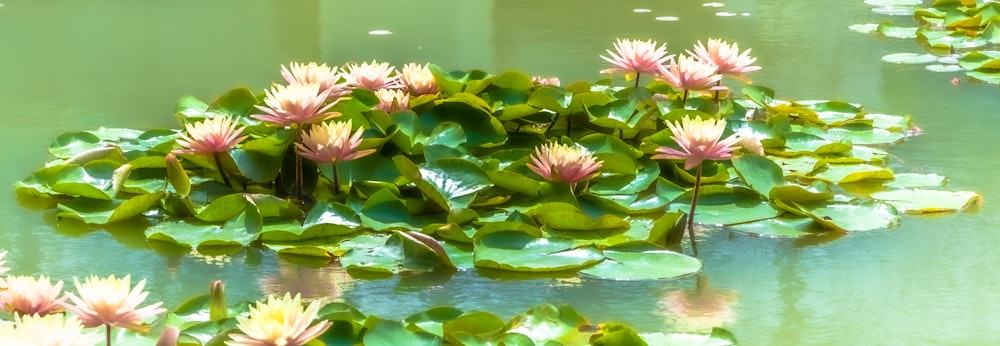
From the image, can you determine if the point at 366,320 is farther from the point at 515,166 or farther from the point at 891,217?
the point at 891,217

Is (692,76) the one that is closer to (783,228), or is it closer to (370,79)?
(783,228)

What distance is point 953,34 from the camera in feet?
12.6

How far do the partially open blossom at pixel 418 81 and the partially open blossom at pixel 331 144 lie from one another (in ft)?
1.43

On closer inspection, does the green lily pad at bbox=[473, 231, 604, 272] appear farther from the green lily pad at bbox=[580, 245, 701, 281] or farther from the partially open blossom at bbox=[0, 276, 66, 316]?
the partially open blossom at bbox=[0, 276, 66, 316]

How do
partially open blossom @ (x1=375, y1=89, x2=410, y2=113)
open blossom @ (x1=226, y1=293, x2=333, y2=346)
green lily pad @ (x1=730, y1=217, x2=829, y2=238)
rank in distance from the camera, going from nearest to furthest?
open blossom @ (x1=226, y1=293, x2=333, y2=346)
green lily pad @ (x1=730, y1=217, x2=829, y2=238)
partially open blossom @ (x1=375, y1=89, x2=410, y2=113)

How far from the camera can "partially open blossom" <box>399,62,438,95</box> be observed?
95.4 inches

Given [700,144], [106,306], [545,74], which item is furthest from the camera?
[545,74]

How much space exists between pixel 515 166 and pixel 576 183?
138 millimetres

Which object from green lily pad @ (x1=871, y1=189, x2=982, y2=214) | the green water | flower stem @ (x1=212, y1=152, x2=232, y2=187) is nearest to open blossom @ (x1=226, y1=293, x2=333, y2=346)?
the green water

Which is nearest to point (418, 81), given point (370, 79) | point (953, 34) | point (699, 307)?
point (370, 79)

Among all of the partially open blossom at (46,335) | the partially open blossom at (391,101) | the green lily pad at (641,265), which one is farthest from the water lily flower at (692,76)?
the partially open blossom at (46,335)

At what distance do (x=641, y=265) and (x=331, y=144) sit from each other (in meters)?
0.55

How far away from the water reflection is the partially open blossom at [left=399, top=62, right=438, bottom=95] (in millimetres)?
871

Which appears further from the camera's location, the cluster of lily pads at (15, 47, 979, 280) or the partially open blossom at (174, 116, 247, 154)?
the partially open blossom at (174, 116, 247, 154)
